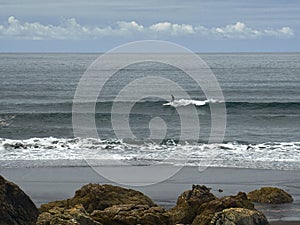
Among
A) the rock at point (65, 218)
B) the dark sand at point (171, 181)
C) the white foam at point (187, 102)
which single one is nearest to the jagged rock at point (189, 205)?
the dark sand at point (171, 181)

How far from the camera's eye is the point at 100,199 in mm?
16234

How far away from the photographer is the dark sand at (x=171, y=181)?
20141 millimetres

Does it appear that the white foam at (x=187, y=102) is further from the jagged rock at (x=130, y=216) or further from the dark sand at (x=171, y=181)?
the jagged rock at (x=130, y=216)

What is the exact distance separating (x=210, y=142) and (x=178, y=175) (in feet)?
34.3

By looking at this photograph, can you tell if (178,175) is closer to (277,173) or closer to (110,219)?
(277,173)

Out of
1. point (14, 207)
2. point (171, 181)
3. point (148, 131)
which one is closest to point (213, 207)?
point (14, 207)

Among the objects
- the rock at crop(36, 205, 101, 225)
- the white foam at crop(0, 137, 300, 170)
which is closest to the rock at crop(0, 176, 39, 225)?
the rock at crop(36, 205, 101, 225)

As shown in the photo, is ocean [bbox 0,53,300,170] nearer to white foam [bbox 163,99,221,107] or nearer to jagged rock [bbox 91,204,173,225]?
white foam [bbox 163,99,221,107]

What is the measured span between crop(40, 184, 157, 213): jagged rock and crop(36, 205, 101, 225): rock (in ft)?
12.6

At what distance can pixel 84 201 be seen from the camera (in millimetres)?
16141

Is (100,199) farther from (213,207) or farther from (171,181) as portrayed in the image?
(171,181)

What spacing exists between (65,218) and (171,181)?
11.6 metres

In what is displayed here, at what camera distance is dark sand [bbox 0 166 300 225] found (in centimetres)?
2014

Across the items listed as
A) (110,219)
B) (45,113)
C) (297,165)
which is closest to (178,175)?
(297,165)
